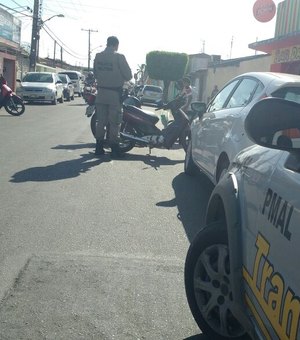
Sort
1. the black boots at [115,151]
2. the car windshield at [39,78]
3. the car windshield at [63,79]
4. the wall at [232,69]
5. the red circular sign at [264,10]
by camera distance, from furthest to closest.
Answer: the car windshield at [63,79]
the car windshield at [39,78]
the wall at [232,69]
the red circular sign at [264,10]
the black boots at [115,151]

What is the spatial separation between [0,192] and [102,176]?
6.37ft

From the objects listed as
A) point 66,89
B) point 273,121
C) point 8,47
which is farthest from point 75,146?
point 8,47

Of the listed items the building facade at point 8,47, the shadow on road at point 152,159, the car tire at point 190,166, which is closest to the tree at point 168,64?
the building facade at point 8,47

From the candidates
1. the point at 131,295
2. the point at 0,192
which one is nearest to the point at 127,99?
the point at 0,192

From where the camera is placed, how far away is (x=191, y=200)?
7.04m

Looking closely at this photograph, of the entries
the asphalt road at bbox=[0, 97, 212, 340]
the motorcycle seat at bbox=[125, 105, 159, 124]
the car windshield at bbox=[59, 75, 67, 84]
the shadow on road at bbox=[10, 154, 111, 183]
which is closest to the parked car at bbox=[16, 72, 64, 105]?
the car windshield at bbox=[59, 75, 67, 84]

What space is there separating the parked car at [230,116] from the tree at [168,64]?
48.0m

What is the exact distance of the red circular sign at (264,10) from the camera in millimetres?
18094

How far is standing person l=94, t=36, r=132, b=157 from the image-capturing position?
9992 mm

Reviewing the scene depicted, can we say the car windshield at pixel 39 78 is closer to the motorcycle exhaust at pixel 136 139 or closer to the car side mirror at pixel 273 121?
the motorcycle exhaust at pixel 136 139

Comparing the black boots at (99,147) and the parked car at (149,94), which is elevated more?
the parked car at (149,94)

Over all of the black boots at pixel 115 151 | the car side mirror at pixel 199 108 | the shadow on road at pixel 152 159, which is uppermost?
the car side mirror at pixel 199 108

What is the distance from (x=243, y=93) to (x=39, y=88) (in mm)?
21624

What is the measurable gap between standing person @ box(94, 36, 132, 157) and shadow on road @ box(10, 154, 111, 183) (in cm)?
53
